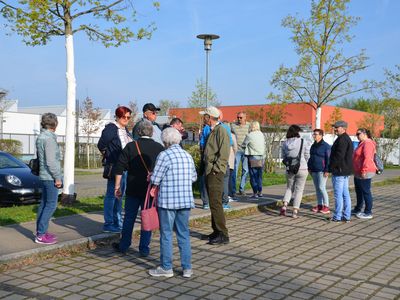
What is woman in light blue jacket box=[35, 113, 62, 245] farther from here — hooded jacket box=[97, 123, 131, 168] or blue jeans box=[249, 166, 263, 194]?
blue jeans box=[249, 166, 263, 194]

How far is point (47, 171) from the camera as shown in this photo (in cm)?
633

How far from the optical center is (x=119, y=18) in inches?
424

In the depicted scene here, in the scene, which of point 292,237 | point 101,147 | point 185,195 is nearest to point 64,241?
point 101,147

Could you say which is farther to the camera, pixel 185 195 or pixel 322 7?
pixel 322 7

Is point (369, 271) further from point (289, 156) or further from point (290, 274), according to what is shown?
point (289, 156)

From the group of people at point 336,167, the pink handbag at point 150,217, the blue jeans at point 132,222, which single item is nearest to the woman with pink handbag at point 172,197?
the pink handbag at point 150,217

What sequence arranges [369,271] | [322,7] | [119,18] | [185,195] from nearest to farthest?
[185,195], [369,271], [119,18], [322,7]

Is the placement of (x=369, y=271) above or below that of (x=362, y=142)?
below

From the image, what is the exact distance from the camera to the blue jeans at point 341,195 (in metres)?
9.12

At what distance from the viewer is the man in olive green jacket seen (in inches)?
278

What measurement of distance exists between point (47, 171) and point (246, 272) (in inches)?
111

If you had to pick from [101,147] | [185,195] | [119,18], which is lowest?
[185,195]

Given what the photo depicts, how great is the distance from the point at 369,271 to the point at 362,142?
14.1ft

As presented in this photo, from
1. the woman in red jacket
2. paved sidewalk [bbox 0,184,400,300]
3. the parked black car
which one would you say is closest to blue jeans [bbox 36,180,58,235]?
paved sidewalk [bbox 0,184,400,300]
